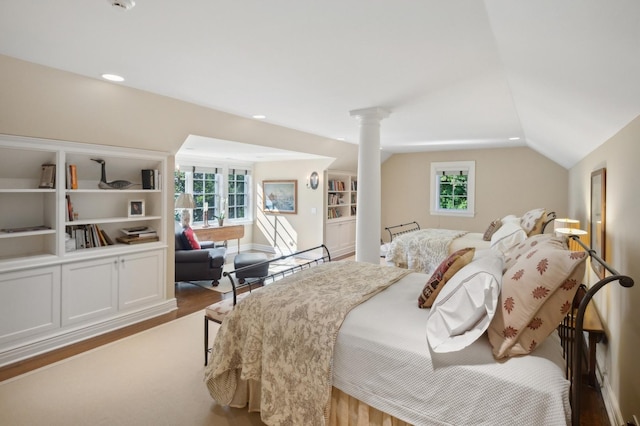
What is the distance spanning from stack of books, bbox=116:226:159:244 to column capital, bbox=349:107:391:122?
106 inches

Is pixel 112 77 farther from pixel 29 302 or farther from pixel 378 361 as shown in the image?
pixel 378 361

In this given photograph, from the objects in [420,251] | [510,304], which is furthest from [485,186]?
[510,304]

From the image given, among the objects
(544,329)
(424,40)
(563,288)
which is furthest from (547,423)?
(424,40)

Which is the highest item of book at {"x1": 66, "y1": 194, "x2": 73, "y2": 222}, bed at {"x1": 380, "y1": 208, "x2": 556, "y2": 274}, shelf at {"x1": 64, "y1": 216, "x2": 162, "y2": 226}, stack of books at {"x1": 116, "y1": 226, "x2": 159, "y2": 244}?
book at {"x1": 66, "y1": 194, "x2": 73, "y2": 222}

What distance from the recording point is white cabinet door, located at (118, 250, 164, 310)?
3.56 m

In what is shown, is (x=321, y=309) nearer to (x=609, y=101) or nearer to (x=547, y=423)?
(x=547, y=423)

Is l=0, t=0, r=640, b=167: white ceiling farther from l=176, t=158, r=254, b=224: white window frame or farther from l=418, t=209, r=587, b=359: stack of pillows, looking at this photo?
l=176, t=158, r=254, b=224: white window frame

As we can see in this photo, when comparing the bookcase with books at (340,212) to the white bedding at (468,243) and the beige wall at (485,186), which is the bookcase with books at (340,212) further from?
the white bedding at (468,243)

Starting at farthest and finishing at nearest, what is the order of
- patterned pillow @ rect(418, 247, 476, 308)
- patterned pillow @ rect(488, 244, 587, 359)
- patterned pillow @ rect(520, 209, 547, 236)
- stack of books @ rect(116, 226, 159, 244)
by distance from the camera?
patterned pillow @ rect(520, 209, 547, 236) < stack of books @ rect(116, 226, 159, 244) < patterned pillow @ rect(418, 247, 476, 308) < patterned pillow @ rect(488, 244, 587, 359)

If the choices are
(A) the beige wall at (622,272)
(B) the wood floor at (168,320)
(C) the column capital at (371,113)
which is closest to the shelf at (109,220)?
(B) the wood floor at (168,320)

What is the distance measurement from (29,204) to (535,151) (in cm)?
760

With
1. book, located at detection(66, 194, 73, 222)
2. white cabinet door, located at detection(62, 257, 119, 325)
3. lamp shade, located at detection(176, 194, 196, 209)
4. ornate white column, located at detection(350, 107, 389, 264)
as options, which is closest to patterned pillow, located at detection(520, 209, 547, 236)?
ornate white column, located at detection(350, 107, 389, 264)

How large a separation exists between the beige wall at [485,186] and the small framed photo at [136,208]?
17.9ft

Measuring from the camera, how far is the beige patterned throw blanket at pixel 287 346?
1.78 meters
